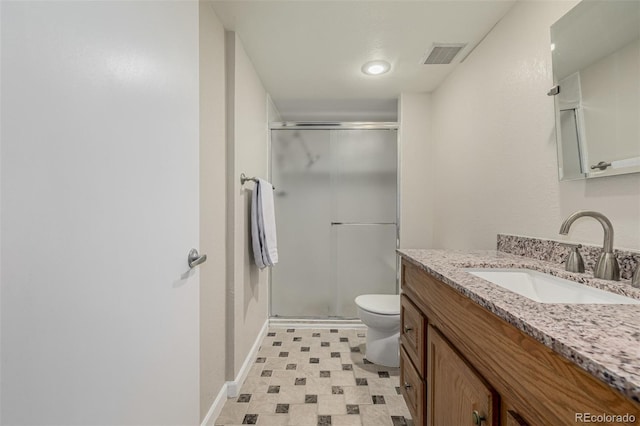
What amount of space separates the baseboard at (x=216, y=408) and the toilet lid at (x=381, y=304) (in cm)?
103

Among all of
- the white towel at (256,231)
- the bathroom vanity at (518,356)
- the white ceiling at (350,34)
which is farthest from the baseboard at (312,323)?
the white ceiling at (350,34)

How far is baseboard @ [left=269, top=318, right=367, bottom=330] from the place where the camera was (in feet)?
9.03

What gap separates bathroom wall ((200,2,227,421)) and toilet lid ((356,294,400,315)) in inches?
39.1

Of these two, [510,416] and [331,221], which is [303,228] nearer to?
[331,221]

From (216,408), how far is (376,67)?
8.01ft

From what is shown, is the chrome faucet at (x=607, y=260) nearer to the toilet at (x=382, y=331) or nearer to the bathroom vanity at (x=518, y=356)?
the bathroom vanity at (x=518, y=356)

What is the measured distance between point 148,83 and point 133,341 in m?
0.64

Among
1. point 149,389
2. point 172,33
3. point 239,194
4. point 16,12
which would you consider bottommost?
point 149,389

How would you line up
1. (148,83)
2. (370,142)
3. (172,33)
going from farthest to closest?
(370,142)
(172,33)
(148,83)

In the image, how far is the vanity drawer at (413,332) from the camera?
120 centimetres

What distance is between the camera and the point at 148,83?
0.72 meters

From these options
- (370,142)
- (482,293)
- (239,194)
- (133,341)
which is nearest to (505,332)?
(482,293)

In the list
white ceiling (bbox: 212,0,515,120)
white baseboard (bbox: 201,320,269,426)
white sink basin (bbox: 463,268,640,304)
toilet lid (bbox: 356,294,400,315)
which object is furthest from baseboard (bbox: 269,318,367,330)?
white ceiling (bbox: 212,0,515,120)

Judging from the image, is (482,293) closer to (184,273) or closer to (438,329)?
(438,329)
